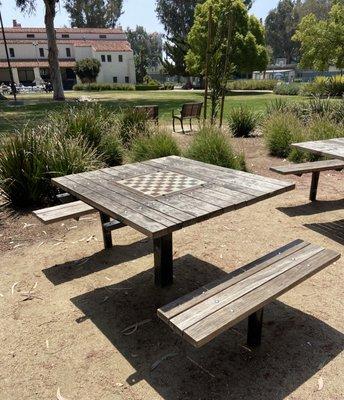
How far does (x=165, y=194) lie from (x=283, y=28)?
8187 centimetres

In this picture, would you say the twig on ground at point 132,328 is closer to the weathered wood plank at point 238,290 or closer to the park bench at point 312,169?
the weathered wood plank at point 238,290

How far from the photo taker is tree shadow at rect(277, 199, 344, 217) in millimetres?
4715

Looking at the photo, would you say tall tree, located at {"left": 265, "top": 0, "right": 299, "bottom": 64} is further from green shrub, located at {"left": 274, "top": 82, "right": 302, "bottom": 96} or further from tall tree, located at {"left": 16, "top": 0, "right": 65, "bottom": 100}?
tall tree, located at {"left": 16, "top": 0, "right": 65, "bottom": 100}

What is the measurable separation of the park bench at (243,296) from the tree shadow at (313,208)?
203 cm

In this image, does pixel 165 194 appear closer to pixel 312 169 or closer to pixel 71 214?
pixel 71 214

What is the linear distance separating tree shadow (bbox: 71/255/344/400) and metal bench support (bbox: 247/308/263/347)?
6 centimetres

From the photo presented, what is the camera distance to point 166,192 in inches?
114

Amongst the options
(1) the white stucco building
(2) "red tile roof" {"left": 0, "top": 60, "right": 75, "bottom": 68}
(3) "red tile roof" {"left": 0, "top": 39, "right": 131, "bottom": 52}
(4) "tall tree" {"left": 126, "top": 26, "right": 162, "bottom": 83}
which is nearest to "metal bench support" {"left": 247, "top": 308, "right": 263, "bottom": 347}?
(1) the white stucco building

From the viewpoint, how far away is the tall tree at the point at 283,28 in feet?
242

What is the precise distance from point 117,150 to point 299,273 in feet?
15.3

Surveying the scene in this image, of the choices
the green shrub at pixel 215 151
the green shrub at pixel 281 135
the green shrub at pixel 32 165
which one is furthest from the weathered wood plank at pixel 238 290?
the green shrub at pixel 281 135

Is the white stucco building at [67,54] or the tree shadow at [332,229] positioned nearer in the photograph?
the tree shadow at [332,229]

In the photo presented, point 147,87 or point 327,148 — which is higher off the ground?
point 327,148

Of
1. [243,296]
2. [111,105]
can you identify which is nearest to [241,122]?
[243,296]
